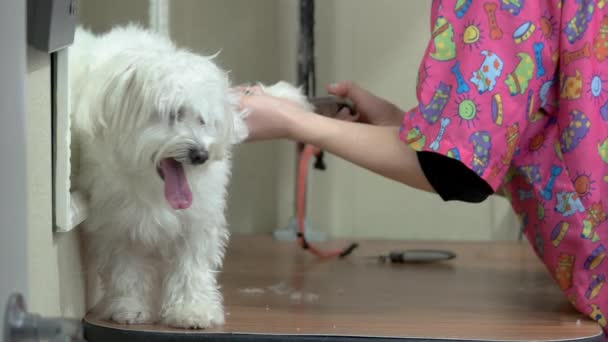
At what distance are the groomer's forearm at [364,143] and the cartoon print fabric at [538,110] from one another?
25mm

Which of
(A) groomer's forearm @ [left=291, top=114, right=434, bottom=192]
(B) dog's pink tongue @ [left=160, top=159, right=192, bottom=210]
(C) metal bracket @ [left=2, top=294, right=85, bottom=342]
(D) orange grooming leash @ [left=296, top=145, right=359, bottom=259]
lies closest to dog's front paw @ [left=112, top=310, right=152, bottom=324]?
(B) dog's pink tongue @ [left=160, top=159, right=192, bottom=210]

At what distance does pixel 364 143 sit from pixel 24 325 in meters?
0.54

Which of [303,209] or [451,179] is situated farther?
[303,209]

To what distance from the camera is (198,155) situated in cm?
68

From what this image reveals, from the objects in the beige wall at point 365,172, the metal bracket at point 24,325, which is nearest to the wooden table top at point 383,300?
the beige wall at point 365,172

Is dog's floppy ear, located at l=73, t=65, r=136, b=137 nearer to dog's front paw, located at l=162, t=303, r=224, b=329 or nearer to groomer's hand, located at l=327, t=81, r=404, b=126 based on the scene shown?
dog's front paw, located at l=162, t=303, r=224, b=329

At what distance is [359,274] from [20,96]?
0.80 metres

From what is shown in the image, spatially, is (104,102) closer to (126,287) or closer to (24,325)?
(126,287)

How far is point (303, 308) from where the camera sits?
34.1 inches

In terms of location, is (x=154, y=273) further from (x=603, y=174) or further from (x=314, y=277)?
(x=603, y=174)

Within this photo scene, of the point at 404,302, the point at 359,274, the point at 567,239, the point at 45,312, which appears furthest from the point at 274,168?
the point at 45,312

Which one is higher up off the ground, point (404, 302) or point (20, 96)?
point (20, 96)

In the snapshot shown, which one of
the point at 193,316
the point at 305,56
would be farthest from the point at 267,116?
the point at 305,56

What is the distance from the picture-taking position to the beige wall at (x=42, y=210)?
51cm
